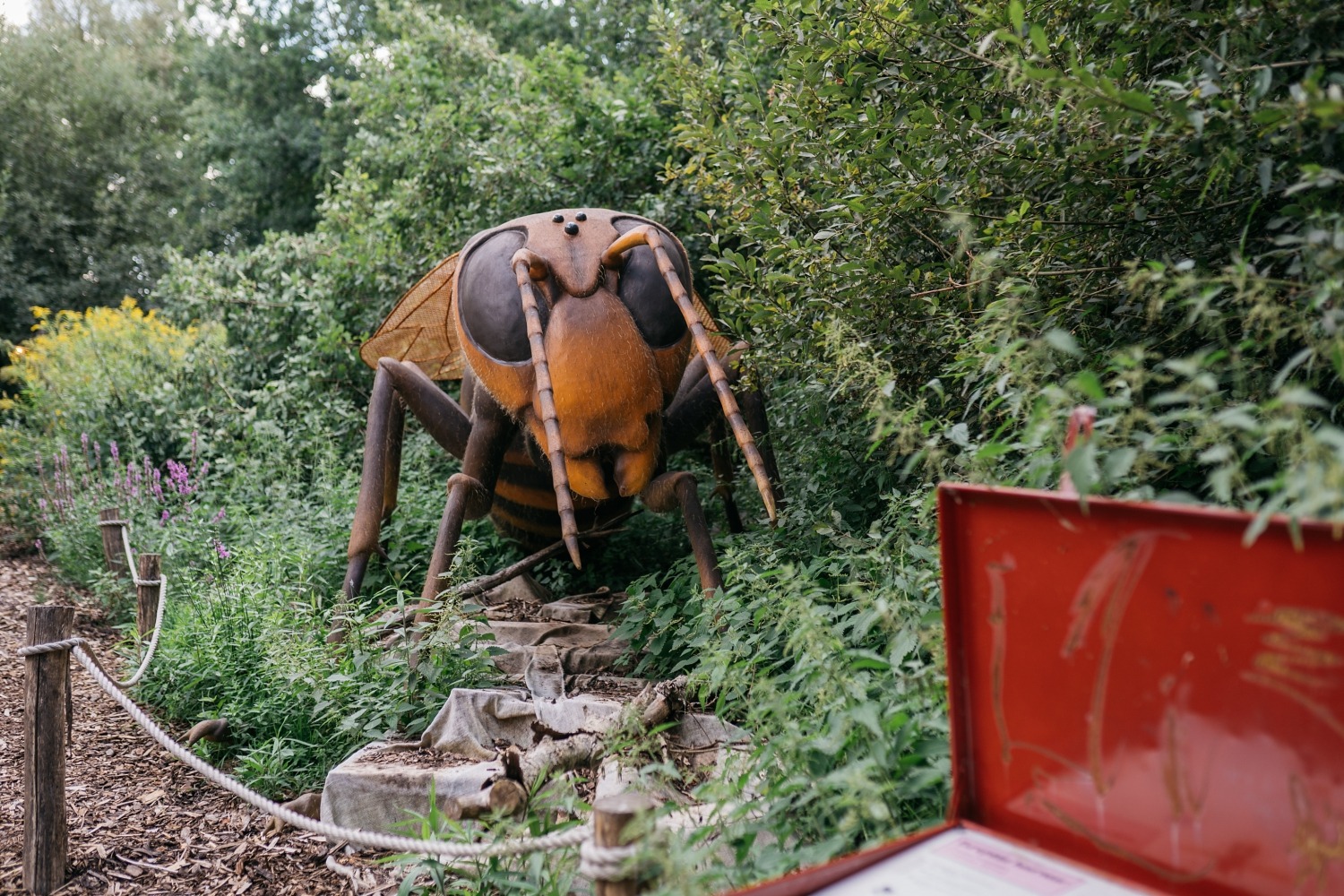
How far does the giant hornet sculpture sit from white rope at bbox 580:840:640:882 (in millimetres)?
1681

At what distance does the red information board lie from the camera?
45.1 inches

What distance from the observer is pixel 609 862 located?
1.62 m

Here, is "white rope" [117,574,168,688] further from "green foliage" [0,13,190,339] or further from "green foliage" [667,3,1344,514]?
"green foliage" [0,13,190,339]

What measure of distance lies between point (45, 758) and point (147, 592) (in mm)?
1872

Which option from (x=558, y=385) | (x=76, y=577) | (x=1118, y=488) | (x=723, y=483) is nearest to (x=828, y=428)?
(x=723, y=483)

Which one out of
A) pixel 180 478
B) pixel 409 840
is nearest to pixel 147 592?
pixel 180 478

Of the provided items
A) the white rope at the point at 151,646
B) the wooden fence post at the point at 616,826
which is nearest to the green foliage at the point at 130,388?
the white rope at the point at 151,646

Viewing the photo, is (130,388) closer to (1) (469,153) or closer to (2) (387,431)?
(1) (469,153)

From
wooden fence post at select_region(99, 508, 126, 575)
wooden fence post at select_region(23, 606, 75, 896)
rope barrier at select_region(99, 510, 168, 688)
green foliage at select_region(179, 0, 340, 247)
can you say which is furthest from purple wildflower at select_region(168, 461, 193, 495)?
green foliage at select_region(179, 0, 340, 247)

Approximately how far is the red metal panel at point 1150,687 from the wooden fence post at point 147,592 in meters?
4.43

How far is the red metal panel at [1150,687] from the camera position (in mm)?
1145

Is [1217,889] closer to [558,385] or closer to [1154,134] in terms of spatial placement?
[1154,134]

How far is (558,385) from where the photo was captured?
11.5 feet

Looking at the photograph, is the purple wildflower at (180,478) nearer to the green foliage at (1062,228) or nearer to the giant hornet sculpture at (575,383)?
the giant hornet sculpture at (575,383)
